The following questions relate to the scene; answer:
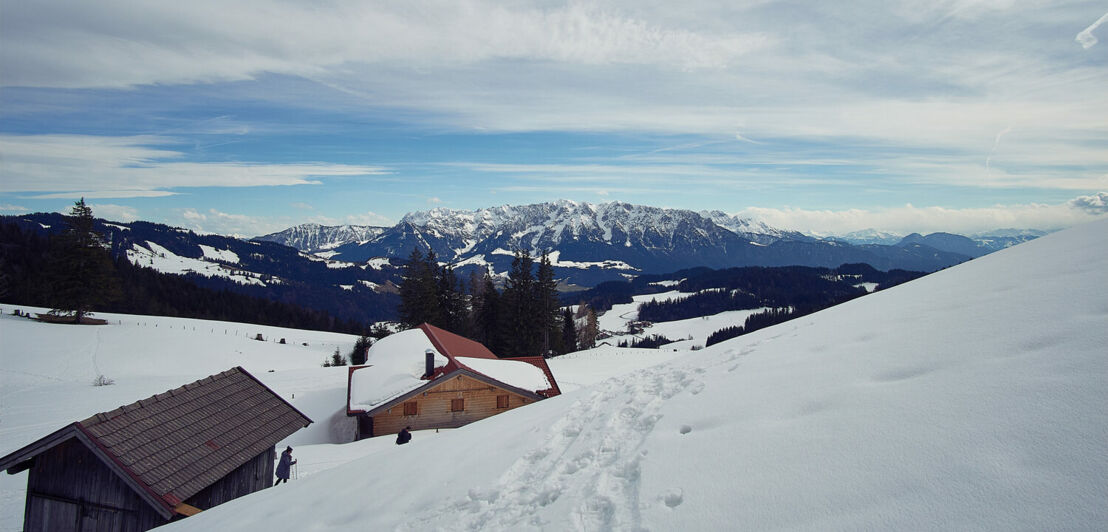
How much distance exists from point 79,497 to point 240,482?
3367mm

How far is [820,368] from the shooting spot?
17.7 feet

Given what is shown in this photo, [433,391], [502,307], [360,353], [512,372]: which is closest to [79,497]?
[433,391]

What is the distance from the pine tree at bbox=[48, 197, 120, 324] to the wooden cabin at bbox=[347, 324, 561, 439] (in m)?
38.6

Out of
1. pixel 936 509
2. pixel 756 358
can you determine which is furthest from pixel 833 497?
pixel 756 358

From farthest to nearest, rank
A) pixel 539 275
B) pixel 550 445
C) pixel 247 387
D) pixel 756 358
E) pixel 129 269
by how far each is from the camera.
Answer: pixel 129 269 → pixel 539 275 → pixel 247 387 → pixel 756 358 → pixel 550 445

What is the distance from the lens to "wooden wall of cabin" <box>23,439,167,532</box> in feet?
32.8

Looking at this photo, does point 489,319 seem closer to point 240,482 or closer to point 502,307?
point 502,307

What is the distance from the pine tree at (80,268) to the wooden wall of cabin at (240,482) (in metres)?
46.4

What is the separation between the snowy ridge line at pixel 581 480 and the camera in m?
3.97

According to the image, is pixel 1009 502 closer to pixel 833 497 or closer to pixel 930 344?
pixel 833 497

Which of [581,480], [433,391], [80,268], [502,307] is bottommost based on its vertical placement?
[433,391]

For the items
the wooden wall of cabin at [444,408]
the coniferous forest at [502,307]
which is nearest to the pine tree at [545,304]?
the coniferous forest at [502,307]

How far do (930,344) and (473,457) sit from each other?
230 inches

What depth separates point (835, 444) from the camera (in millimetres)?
3572
